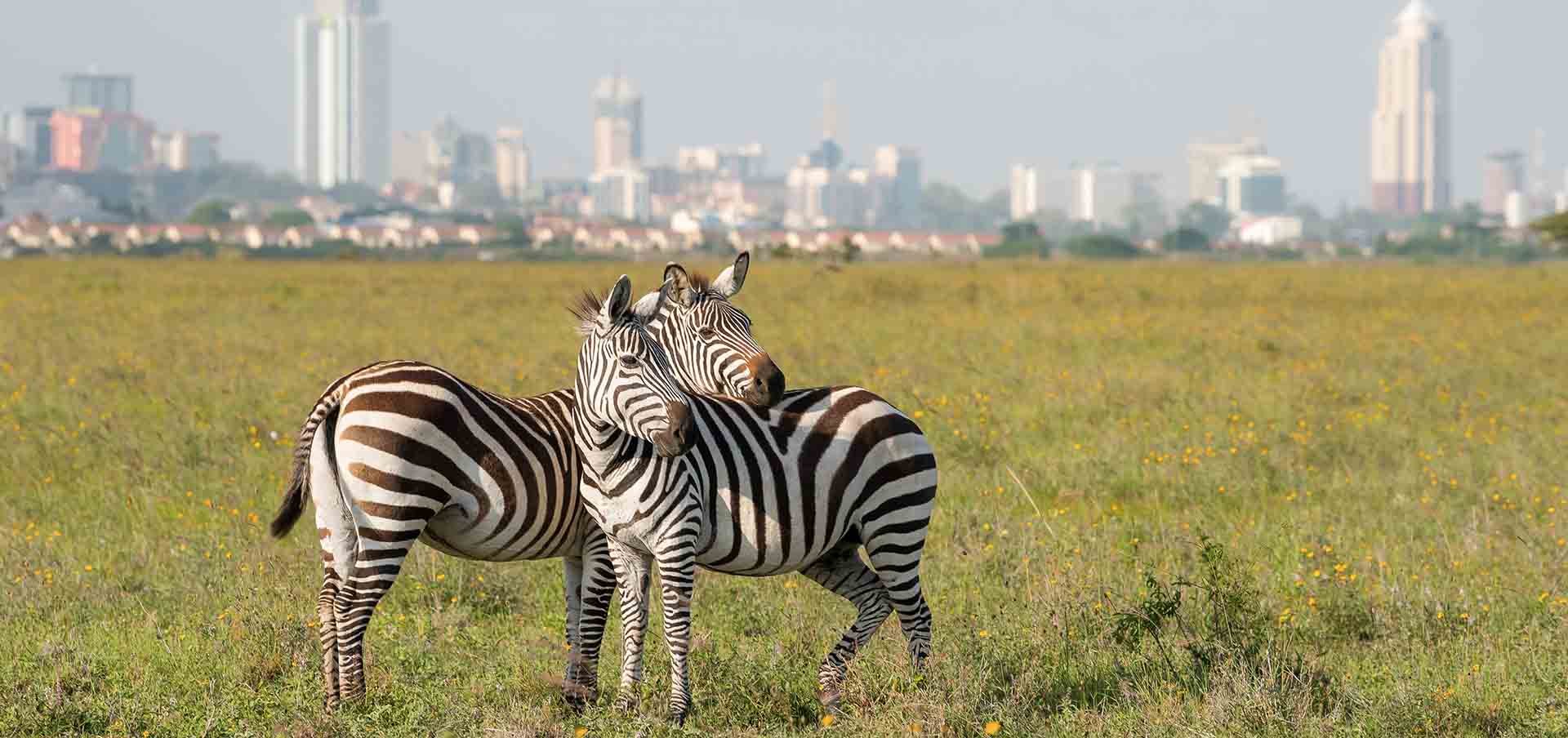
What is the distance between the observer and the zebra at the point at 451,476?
6.19 metres

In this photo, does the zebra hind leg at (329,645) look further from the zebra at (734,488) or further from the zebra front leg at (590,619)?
the zebra at (734,488)

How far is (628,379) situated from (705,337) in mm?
432

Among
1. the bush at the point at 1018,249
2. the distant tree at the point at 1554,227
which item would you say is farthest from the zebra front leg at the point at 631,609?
the bush at the point at 1018,249

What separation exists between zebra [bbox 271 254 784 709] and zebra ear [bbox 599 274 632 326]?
20cm

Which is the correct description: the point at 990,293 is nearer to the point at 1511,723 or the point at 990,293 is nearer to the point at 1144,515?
the point at 1144,515

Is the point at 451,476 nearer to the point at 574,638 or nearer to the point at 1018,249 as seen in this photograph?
the point at 574,638

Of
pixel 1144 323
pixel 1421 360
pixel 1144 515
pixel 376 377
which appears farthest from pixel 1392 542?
pixel 1144 323

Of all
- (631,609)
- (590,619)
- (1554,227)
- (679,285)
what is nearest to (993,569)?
(590,619)

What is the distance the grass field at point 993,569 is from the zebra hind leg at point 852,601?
0.35ft

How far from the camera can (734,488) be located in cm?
638

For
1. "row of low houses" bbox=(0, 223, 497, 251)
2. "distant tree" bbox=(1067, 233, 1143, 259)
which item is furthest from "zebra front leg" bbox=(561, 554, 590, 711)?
"distant tree" bbox=(1067, 233, 1143, 259)

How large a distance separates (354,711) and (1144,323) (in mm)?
21787

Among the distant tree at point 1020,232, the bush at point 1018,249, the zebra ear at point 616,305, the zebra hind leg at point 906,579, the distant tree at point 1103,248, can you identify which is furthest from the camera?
the distant tree at point 1020,232

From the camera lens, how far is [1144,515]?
11102mm
